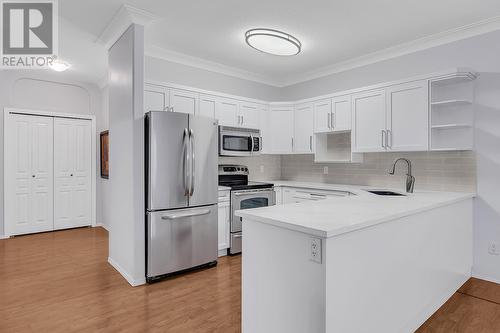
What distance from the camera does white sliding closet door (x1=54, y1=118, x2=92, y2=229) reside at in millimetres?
5496

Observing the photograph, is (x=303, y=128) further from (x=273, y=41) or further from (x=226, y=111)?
(x=273, y=41)

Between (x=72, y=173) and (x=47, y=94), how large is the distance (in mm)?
1479

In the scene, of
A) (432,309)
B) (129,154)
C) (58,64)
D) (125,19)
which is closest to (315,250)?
(432,309)

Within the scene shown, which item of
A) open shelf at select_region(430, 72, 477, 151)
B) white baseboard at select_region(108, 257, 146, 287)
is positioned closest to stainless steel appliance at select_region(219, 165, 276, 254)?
white baseboard at select_region(108, 257, 146, 287)

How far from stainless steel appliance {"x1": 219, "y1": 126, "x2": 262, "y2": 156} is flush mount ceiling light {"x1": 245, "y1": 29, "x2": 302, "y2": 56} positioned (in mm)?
1259

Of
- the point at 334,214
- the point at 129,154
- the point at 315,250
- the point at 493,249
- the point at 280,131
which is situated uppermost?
the point at 280,131

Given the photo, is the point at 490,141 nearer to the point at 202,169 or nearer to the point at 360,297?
the point at 360,297

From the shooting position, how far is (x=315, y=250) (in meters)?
1.53

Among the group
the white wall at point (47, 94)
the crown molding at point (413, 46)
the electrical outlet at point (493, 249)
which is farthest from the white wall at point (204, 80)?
the electrical outlet at point (493, 249)

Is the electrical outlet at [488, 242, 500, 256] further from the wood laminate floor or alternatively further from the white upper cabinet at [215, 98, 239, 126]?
the white upper cabinet at [215, 98, 239, 126]

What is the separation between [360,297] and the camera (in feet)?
5.59

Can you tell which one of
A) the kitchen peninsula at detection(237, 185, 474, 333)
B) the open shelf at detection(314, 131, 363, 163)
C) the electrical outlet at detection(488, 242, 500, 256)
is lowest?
the electrical outlet at detection(488, 242, 500, 256)

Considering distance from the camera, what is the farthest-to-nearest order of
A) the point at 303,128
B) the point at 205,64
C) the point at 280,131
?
1. the point at 280,131
2. the point at 303,128
3. the point at 205,64

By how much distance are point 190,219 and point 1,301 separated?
6.00 feet
